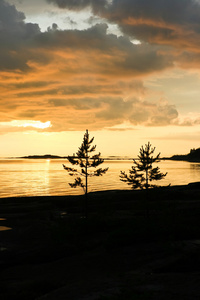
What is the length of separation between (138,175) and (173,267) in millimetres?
24067

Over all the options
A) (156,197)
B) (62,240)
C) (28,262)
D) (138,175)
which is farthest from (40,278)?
(156,197)

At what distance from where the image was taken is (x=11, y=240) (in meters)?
25.6

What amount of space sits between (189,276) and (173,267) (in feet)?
6.41

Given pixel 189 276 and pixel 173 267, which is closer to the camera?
pixel 189 276

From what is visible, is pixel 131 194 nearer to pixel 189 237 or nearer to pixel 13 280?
pixel 189 237

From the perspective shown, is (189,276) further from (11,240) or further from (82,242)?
(11,240)

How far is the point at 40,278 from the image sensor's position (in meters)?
16.5

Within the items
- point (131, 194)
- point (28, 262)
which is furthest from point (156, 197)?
point (28, 262)

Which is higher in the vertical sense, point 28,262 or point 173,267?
point 173,267

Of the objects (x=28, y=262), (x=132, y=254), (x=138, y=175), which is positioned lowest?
(x=28, y=262)

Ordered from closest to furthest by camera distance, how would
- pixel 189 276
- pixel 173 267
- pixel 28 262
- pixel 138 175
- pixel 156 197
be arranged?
pixel 189 276, pixel 173 267, pixel 28 262, pixel 138 175, pixel 156 197

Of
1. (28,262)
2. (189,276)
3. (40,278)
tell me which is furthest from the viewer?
(28,262)

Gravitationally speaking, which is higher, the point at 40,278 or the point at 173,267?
the point at 173,267

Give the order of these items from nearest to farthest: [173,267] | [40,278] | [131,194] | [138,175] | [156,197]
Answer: [173,267] → [40,278] → [138,175] → [156,197] → [131,194]
